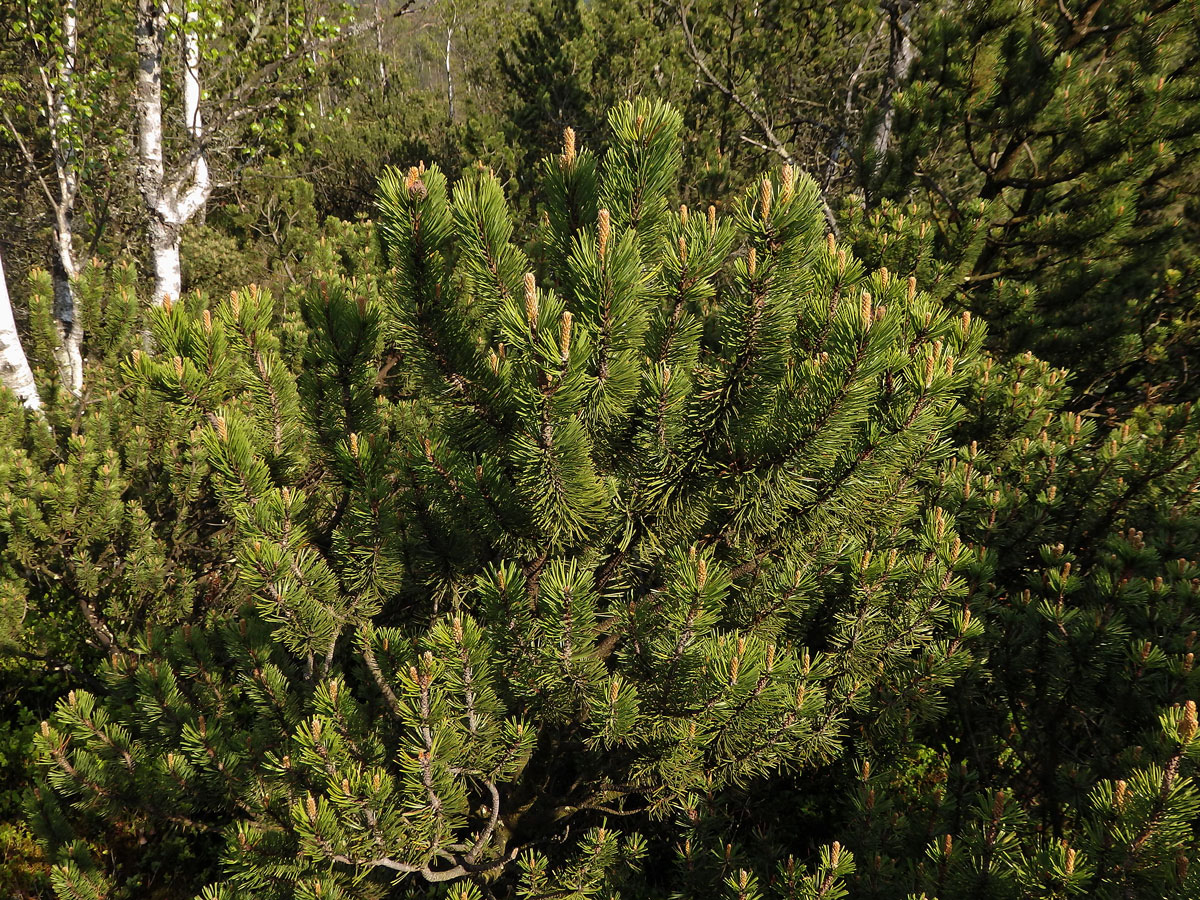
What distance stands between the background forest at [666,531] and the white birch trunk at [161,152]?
2.41 meters

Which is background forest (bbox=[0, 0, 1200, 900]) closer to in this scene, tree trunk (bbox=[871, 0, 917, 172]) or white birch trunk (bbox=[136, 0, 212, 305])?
tree trunk (bbox=[871, 0, 917, 172])

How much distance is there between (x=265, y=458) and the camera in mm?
2381

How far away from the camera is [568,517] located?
6.46ft

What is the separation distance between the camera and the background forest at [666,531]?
71.6 inches

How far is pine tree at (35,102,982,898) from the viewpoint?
176 cm

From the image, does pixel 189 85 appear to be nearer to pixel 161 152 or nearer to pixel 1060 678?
pixel 161 152

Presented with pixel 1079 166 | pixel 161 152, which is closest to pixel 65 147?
pixel 161 152

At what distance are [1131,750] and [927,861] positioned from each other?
2.58 feet

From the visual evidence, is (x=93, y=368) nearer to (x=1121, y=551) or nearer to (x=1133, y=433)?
(x=1121, y=551)

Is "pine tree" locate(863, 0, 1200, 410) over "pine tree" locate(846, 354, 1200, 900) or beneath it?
over

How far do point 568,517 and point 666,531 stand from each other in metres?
0.41

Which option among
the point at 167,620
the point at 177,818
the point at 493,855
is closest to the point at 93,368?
the point at 167,620

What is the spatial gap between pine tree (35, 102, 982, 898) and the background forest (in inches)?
0.6

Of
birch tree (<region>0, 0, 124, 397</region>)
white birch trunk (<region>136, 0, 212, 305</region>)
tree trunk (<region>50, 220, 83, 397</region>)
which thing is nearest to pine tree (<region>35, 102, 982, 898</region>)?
tree trunk (<region>50, 220, 83, 397</region>)
